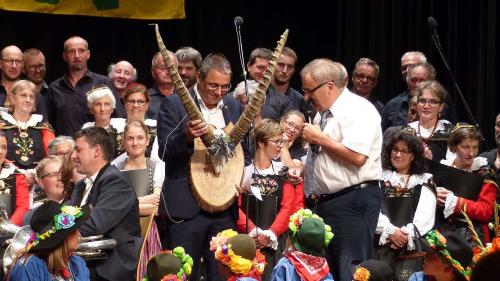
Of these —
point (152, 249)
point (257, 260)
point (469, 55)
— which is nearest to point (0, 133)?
point (152, 249)

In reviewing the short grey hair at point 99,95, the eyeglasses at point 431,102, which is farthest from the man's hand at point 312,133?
the short grey hair at point 99,95

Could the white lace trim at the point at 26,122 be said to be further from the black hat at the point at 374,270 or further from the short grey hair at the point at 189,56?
the black hat at the point at 374,270

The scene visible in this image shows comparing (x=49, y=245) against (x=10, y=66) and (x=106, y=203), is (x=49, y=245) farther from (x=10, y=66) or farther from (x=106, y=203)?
(x=10, y=66)

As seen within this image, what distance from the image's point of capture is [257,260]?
575cm

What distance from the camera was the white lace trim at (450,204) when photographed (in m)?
7.22

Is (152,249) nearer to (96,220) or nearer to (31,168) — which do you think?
(96,220)

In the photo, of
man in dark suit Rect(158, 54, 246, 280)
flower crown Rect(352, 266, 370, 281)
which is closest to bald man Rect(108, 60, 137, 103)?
man in dark suit Rect(158, 54, 246, 280)

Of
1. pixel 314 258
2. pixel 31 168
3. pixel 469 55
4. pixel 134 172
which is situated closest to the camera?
pixel 314 258

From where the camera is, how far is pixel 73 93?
859 centimetres

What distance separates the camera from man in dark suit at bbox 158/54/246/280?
20.7 ft

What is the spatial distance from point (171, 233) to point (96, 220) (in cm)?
66

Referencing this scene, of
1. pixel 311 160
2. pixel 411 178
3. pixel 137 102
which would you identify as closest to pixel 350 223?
pixel 311 160

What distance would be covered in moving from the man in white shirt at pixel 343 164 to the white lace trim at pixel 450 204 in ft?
3.77

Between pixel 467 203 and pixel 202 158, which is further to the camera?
pixel 467 203
